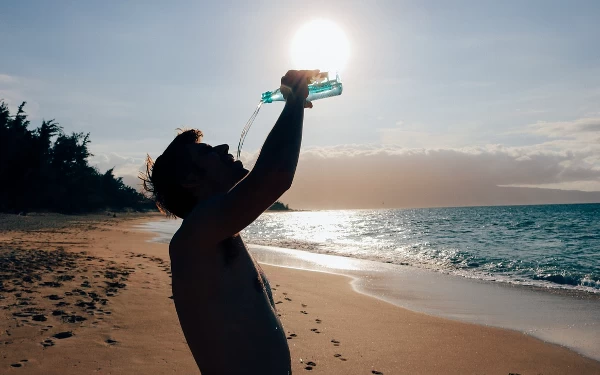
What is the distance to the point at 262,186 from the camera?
1.37 metres

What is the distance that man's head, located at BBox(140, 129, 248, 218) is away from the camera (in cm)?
184

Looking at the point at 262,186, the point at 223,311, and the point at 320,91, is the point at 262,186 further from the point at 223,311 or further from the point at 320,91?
the point at 320,91

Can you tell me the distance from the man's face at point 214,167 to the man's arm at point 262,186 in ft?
0.98

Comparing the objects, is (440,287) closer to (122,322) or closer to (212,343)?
(122,322)

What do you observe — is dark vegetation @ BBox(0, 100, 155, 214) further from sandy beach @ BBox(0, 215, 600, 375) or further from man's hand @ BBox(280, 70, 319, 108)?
man's hand @ BBox(280, 70, 319, 108)

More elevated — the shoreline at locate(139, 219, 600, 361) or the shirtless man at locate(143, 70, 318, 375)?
the shirtless man at locate(143, 70, 318, 375)

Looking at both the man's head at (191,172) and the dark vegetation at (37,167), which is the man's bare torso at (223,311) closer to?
the man's head at (191,172)

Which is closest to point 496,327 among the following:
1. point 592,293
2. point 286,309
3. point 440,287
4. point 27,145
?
point 286,309

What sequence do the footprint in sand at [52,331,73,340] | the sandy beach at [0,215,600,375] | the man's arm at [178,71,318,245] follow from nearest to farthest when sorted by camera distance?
the man's arm at [178,71,318,245] < the sandy beach at [0,215,600,375] < the footprint in sand at [52,331,73,340]

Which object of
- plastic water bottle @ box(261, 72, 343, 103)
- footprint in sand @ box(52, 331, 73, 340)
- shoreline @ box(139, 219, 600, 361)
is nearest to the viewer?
plastic water bottle @ box(261, 72, 343, 103)

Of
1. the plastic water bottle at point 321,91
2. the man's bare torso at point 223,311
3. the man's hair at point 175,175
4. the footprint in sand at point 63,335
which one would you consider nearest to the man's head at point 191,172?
the man's hair at point 175,175

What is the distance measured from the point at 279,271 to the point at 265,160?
13.0m

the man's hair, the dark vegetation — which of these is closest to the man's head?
the man's hair

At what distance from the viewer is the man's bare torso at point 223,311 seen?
159 cm
